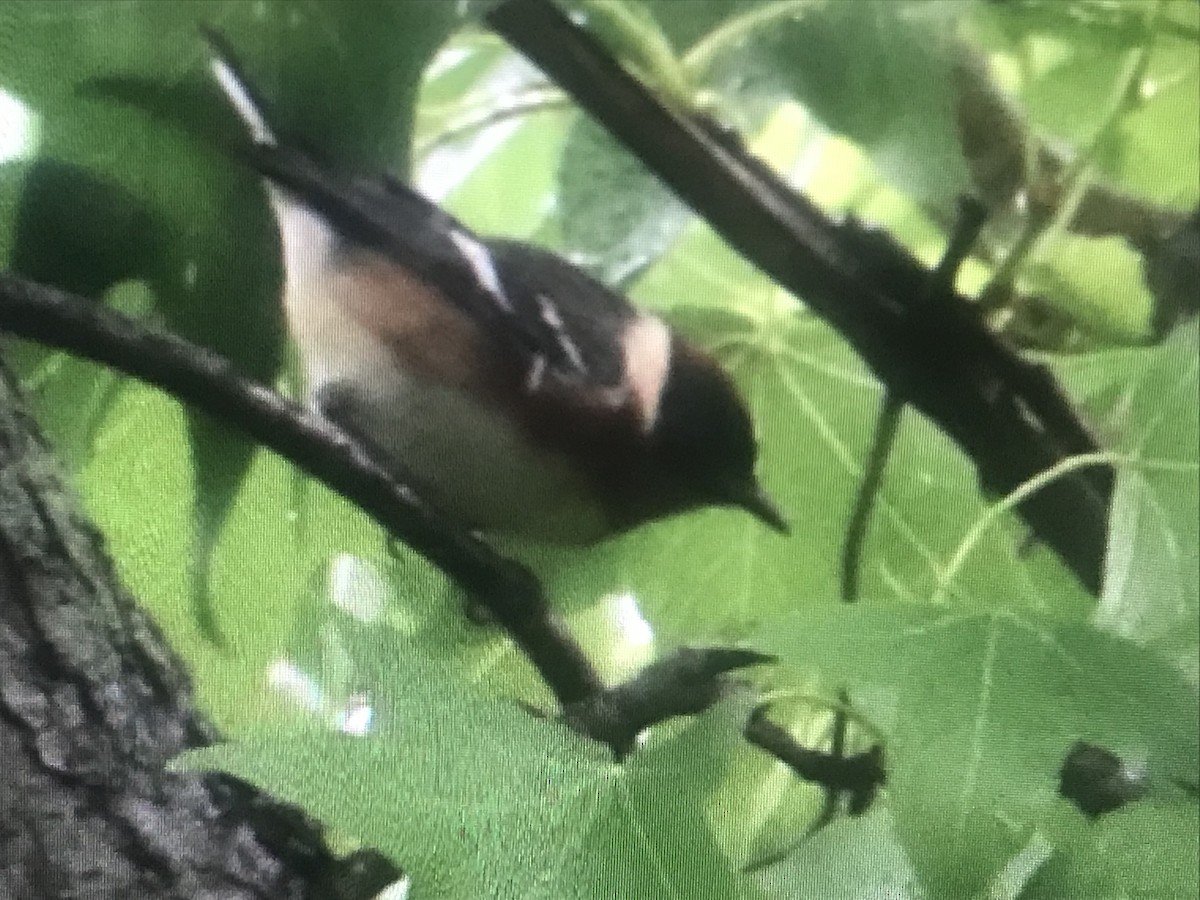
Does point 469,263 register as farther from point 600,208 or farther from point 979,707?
point 979,707

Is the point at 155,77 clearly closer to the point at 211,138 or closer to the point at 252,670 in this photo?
the point at 211,138

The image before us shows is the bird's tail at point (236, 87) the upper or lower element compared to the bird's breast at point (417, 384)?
upper

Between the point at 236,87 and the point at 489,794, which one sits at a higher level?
the point at 236,87

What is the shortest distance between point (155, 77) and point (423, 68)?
0.19 ft

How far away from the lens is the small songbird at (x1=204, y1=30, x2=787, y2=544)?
254 mm

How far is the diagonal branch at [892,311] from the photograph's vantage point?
293mm

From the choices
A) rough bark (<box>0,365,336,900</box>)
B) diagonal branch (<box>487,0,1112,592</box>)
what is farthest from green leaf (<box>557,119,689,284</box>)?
rough bark (<box>0,365,336,900</box>)

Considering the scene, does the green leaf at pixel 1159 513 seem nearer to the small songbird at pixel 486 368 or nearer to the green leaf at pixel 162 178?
the small songbird at pixel 486 368

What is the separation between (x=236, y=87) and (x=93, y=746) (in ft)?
0.44

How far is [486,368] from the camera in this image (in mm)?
266

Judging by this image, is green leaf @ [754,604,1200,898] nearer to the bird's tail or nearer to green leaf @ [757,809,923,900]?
green leaf @ [757,809,923,900]

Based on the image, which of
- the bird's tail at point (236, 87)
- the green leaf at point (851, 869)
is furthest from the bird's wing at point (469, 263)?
the green leaf at point (851, 869)

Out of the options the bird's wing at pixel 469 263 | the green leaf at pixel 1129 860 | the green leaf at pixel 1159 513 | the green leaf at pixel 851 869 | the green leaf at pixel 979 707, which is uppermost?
the bird's wing at pixel 469 263

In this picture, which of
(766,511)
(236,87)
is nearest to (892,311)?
(766,511)
